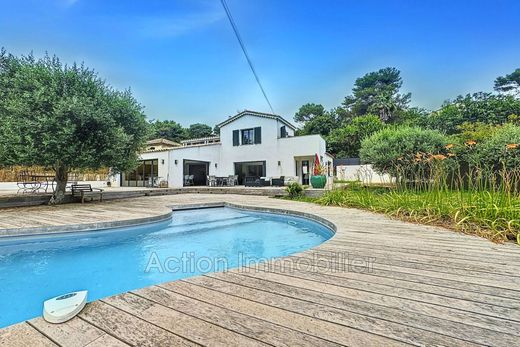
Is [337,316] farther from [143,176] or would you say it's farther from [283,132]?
[143,176]

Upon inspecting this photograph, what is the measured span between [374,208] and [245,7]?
7.78 meters

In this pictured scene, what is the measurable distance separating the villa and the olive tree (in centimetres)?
817

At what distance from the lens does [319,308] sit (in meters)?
1.55

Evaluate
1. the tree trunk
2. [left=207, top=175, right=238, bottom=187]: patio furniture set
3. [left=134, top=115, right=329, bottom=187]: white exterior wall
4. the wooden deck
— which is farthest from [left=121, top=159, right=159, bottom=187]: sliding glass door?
the wooden deck

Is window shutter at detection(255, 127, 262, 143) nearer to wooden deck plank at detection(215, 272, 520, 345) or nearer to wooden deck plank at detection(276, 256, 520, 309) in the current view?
wooden deck plank at detection(276, 256, 520, 309)

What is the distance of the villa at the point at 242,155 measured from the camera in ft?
53.7

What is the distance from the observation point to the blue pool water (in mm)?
3162

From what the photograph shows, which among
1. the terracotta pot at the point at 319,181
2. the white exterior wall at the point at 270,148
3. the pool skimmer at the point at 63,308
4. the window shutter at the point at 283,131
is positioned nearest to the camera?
the pool skimmer at the point at 63,308

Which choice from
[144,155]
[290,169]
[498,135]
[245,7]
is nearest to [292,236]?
[245,7]

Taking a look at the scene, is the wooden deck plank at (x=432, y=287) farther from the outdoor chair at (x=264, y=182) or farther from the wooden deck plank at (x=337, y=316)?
the outdoor chair at (x=264, y=182)

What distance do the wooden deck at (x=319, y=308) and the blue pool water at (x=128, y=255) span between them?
169cm

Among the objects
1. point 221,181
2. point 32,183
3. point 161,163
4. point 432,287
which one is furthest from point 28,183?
point 432,287

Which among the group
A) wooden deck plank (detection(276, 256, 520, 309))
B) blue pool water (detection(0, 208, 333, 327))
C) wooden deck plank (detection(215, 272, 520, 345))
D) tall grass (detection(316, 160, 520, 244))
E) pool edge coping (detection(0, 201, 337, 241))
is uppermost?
tall grass (detection(316, 160, 520, 244))

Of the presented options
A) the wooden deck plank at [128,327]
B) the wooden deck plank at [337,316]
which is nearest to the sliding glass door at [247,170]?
the wooden deck plank at [337,316]
